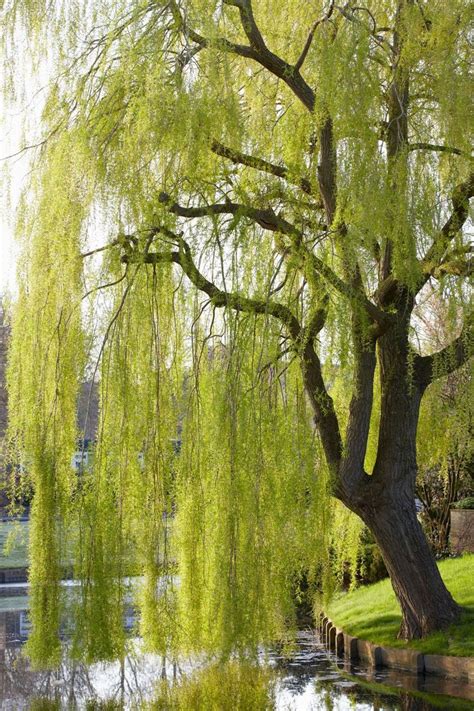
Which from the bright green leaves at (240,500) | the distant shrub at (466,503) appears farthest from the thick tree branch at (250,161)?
the distant shrub at (466,503)

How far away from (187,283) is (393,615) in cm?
462

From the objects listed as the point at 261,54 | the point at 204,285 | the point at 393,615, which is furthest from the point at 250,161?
the point at 393,615

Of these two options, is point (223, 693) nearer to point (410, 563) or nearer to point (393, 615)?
point (410, 563)

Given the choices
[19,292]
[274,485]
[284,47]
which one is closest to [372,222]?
[274,485]

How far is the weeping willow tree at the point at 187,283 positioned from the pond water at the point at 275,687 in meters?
0.68

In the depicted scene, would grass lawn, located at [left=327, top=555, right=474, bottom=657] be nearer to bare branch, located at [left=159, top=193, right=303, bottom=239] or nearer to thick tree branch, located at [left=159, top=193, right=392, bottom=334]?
thick tree branch, located at [left=159, top=193, right=392, bottom=334]

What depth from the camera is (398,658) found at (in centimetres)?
851

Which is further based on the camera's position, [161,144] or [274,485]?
[274,485]

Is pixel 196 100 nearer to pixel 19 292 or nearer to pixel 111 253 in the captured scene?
pixel 111 253

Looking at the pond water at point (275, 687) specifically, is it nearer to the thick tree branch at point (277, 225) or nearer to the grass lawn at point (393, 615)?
the grass lawn at point (393, 615)

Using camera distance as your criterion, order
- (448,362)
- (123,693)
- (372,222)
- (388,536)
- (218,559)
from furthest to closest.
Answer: (388,536), (448,362), (123,693), (218,559), (372,222)

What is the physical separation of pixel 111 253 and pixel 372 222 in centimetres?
150

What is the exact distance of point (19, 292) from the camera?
6.46 metres

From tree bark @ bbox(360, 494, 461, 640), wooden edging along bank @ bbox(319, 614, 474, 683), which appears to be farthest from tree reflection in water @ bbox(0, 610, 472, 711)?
tree bark @ bbox(360, 494, 461, 640)
